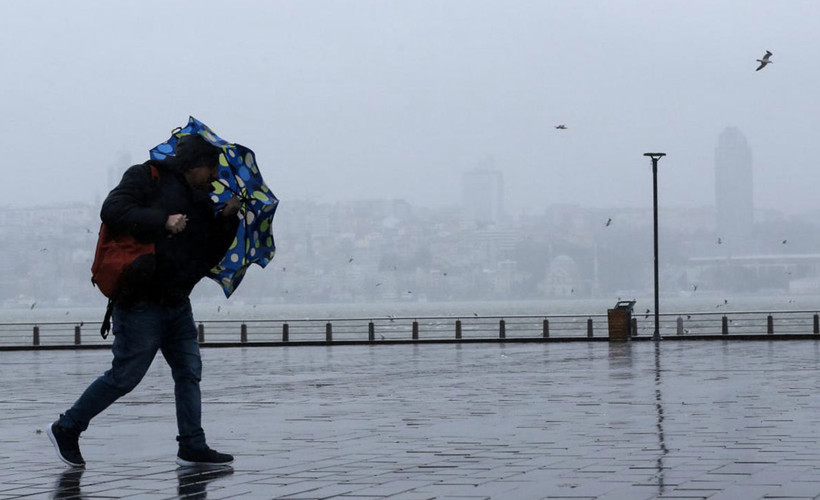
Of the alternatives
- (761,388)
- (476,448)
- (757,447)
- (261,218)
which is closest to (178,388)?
(261,218)

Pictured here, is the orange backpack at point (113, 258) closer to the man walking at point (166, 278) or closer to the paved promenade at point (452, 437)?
the man walking at point (166, 278)

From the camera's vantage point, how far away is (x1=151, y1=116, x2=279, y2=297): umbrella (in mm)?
8664

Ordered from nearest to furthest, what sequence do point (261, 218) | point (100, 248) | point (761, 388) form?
point (100, 248) < point (261, 218) < point (761, 388)

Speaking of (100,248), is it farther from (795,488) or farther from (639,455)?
(795,488)

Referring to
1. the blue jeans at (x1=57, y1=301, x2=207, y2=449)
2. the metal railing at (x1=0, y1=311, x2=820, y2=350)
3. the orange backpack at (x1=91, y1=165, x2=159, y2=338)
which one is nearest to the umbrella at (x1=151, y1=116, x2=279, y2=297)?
the blue jeans at (x1=57, y1=301, x2=207, y2=449)

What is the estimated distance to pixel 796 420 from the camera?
1105 cm

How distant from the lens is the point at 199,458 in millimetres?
8328

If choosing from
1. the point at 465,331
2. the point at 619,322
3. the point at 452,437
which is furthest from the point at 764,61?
the point at 452,437

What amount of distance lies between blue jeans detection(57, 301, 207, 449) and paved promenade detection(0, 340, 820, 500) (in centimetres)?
29

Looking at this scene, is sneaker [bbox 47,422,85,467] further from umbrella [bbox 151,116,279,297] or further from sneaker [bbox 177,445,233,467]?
umbrella [bbox 151,116,279,297]

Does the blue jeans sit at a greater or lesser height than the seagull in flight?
lesser

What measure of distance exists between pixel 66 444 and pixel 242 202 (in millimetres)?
1674

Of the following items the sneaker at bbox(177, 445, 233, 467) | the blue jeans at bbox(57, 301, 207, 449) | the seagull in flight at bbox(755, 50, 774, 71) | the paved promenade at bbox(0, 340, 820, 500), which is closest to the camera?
the paved promenade at bbox(0, 340, 820, 500)

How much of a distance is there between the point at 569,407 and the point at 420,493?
6158mm
